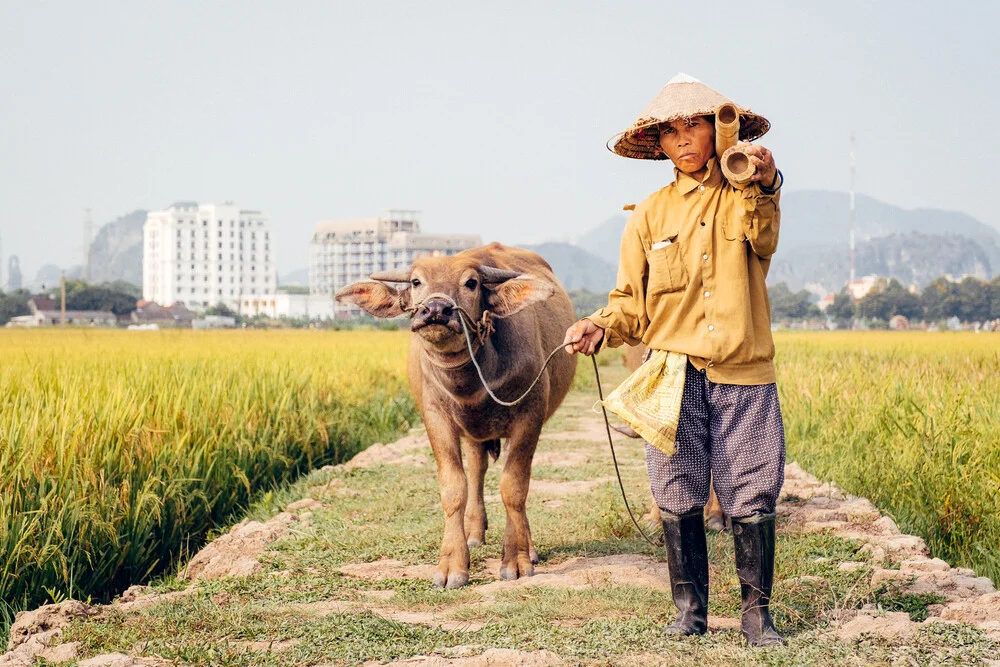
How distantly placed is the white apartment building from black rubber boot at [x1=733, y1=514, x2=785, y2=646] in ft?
420

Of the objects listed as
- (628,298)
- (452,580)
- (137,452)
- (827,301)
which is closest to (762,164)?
(628,298)

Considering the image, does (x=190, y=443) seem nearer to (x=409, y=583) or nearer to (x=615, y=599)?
(x=409, y=583)

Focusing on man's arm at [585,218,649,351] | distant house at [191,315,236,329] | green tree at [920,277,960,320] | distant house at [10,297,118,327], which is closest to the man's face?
man's arm at [585,218,649,351]

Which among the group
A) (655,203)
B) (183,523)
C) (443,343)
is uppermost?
(655,203)

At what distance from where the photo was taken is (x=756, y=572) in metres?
3.15

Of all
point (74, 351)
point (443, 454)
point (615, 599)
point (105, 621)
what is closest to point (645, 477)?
point (443, 454)

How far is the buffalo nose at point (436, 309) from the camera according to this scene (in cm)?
376

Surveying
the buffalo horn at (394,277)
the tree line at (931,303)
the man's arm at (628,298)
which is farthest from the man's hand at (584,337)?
the tree line at (931,303)

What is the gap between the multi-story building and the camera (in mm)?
116000

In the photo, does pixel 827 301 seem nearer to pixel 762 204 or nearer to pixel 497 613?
pixel 497 613

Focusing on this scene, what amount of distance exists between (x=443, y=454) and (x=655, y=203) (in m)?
1.58

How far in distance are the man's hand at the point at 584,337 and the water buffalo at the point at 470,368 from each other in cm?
63

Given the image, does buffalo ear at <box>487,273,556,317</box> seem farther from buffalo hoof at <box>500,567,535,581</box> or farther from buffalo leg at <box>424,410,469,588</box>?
buffalo hoof at <box>500,567,535,581</box>

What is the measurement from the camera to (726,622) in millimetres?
3432
